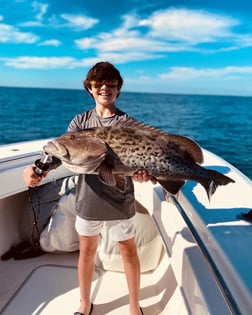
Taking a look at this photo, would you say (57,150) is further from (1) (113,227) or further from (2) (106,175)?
(1) (113,227)

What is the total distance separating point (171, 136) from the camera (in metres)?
2.04

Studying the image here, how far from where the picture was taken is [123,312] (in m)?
2.84

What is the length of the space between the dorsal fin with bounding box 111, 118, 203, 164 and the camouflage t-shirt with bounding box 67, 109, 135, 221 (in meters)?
0.20

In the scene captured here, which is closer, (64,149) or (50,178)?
(64,149)

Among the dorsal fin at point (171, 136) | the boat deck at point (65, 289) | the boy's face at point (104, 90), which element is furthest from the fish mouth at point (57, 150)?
the boat deck at point (65, 289)

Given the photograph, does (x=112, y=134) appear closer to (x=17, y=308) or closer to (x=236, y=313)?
(x=236, y=313)

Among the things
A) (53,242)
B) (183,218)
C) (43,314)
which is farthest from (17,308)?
(183,218)

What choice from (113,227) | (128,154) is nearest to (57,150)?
(128,154)

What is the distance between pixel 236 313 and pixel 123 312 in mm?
1681

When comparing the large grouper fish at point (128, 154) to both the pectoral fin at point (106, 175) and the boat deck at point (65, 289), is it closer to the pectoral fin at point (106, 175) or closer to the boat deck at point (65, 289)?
the pectoral fin at point (106, 175)

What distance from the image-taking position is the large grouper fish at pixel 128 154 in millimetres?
1940

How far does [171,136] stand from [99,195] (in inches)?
24.6

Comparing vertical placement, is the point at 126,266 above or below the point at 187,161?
below

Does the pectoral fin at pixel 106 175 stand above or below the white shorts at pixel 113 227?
above
